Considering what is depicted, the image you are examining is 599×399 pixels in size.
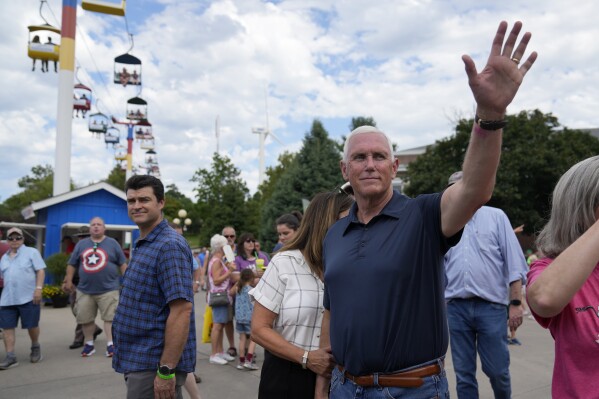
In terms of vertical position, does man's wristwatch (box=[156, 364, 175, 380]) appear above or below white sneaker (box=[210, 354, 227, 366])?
above

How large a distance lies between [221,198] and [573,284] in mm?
36538

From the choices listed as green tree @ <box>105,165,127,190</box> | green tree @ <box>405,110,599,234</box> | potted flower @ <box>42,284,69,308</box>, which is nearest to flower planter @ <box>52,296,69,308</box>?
potted flower @ <box>42,284,69,308</box>

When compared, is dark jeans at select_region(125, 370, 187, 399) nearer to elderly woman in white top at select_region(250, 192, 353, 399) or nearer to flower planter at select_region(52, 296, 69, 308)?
elderly woman in white top at select_region(250, 192, 353, 399)

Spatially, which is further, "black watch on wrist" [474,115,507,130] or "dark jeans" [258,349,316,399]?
"dark jeans" [258,349,316,399]

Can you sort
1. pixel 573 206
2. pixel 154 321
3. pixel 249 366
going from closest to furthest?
pixel 573 206, pixel 154 321, pixel 249 366

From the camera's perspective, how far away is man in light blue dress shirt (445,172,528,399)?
4262mm

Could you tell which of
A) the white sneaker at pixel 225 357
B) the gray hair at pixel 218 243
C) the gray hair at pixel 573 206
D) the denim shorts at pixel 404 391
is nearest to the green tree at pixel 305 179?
the gray hair at pixel 218 243

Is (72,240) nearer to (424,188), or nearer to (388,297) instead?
(388,297)

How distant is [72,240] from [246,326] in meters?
9.69

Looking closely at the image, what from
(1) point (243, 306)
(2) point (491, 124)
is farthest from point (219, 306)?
(2) point (491, 124)

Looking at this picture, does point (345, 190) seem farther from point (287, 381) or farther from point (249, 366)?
point (249, 366)

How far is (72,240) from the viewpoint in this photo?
580 inches

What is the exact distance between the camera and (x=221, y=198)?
3759cm

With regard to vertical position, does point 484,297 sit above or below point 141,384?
above
